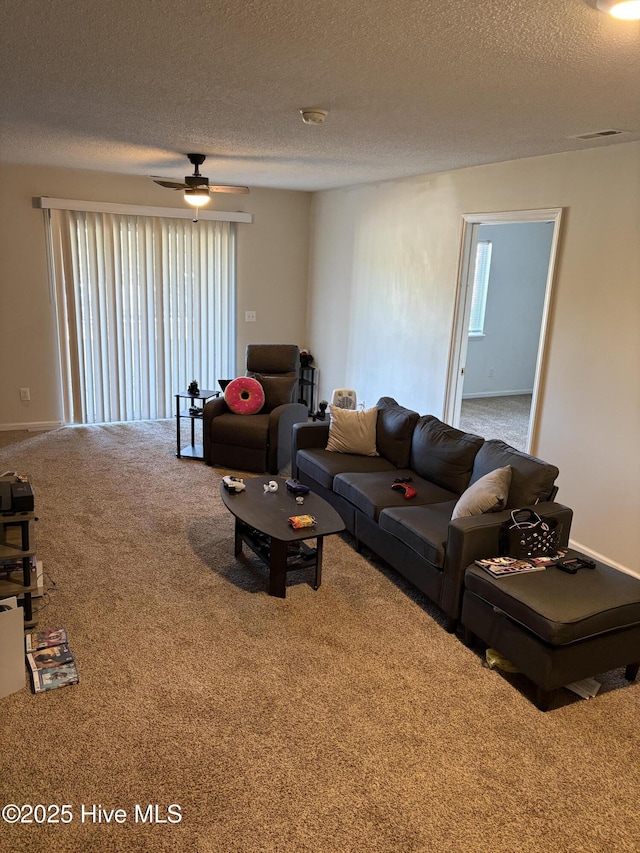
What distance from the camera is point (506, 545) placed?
3.21m

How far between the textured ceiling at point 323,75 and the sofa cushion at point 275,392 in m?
2.15

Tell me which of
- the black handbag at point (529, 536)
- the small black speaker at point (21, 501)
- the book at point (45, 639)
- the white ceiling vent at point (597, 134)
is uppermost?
the white ceiling vent at point (597, 134)

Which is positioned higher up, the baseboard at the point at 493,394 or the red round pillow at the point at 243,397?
the red round pillow at the point at 243,397

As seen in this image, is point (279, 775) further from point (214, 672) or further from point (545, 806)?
point (545, 806)

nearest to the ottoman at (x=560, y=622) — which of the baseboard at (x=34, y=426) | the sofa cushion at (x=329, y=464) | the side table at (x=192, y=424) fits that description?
the sofa cushion at (x=329, y=464)

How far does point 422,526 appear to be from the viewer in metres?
3.47

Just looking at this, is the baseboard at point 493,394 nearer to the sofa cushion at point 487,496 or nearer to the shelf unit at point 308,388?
the shelf unit at point 308,388

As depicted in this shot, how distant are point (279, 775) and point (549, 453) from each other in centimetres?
290

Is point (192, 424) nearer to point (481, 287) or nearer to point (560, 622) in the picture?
point (560, 622)

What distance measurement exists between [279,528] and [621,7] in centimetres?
267

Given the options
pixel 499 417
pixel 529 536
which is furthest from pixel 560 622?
pixel 499 417

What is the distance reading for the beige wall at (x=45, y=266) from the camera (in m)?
6.07

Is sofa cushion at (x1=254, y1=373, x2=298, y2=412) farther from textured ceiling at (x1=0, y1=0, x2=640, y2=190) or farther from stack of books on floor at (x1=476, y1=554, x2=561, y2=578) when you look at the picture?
stack of books on floor at (x1=476, y1=554, x2=561, y2=578)

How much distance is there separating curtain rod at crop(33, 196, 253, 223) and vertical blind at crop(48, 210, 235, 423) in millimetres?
117
